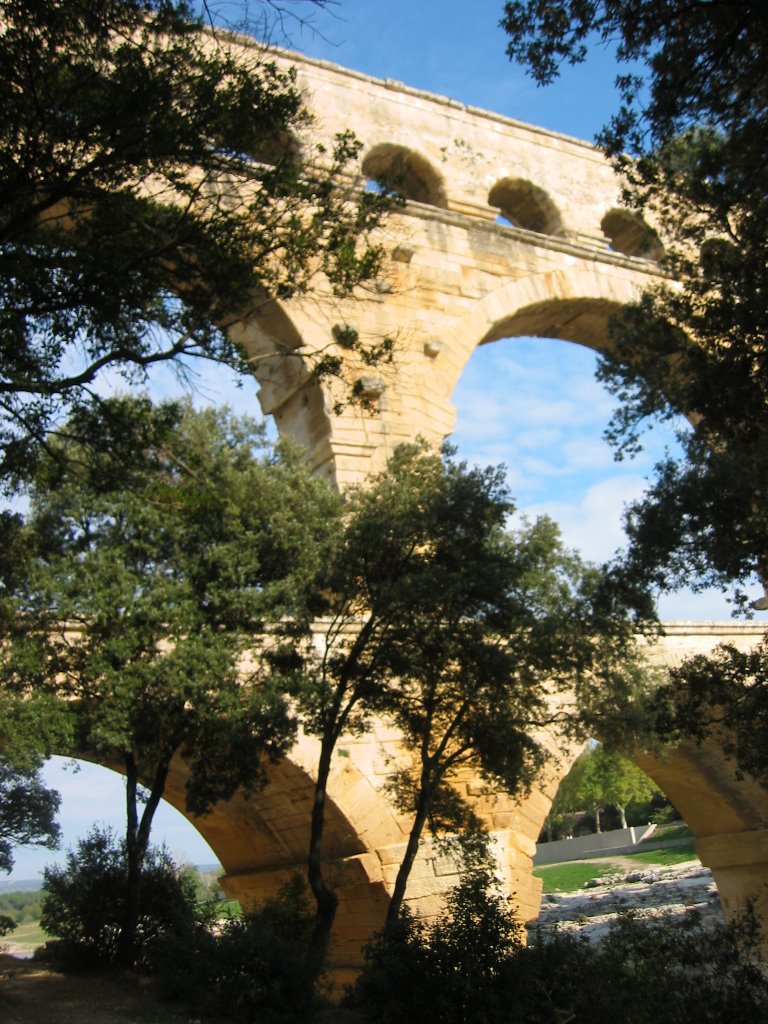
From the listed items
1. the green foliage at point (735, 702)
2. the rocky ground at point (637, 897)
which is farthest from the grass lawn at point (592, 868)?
the green foliage at point (735, 702)

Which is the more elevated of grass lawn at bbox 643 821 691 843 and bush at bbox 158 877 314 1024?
grass lawn at bbox 643 821 691 843

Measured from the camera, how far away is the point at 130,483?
6.40 metres

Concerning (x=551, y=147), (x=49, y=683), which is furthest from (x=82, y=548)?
(x=551, y=147)

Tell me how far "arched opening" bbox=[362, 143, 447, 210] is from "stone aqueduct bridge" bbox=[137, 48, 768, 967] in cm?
3

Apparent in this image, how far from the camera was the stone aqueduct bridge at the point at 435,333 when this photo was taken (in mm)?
8758

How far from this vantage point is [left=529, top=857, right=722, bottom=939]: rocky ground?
55.8 feet

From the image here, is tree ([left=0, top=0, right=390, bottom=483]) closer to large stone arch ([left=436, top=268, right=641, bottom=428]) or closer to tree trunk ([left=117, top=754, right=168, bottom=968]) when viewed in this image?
tree trunk ([left=117, top=754, right=168, bottom=968])

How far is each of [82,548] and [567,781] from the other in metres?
29.5

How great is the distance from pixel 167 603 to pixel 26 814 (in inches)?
212

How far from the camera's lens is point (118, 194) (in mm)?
4941

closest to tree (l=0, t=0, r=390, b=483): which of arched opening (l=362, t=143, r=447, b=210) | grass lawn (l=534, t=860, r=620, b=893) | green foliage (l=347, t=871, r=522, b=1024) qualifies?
green foliage (l=347, t=871, r=522, b=1024)

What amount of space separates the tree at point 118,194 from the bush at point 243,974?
11.2 ft

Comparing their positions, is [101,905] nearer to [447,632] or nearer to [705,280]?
[447,632]

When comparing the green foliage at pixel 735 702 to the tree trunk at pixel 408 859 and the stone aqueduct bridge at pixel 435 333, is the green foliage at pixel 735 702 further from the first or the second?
the stone aqueduct bridge at pixel 435 333
